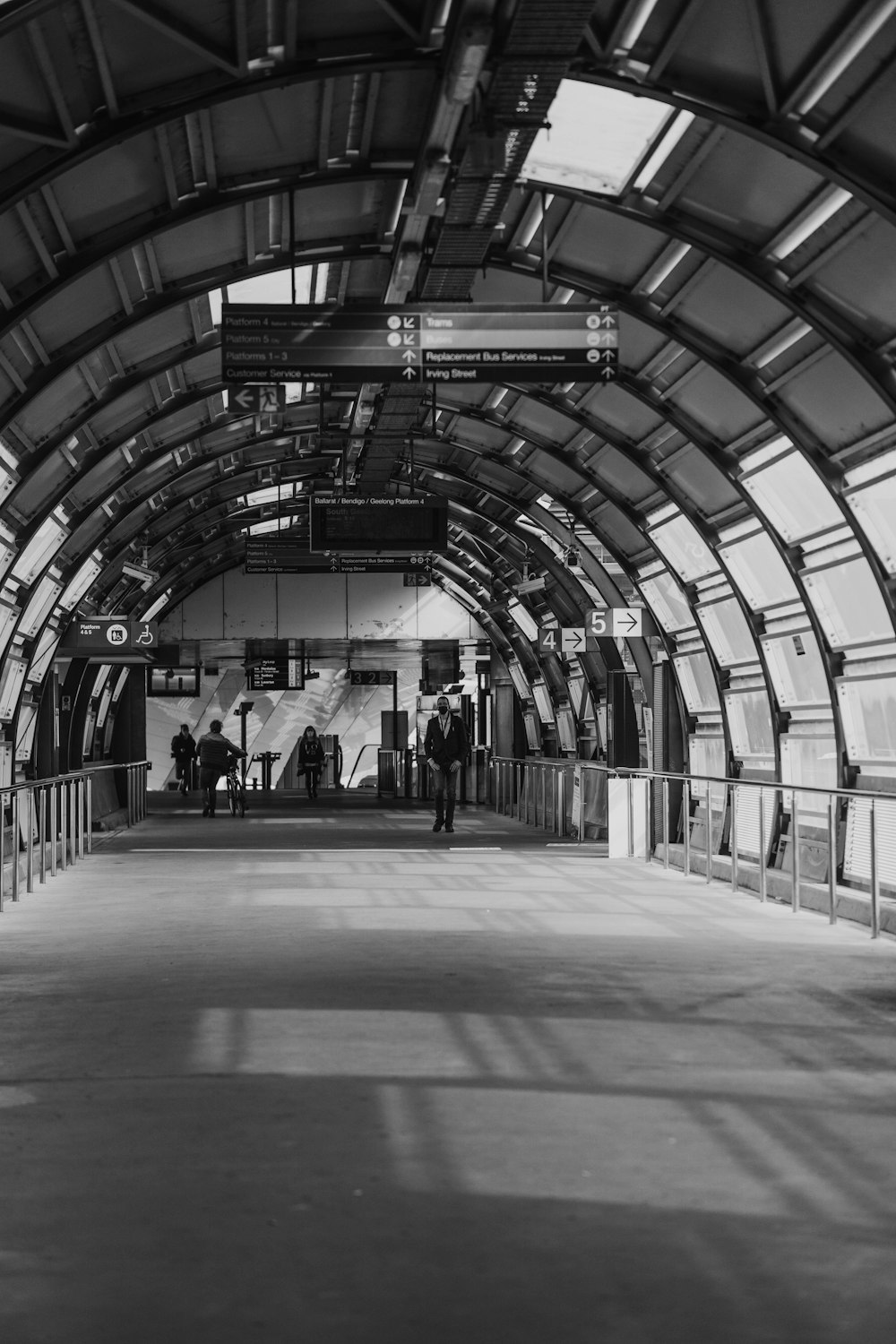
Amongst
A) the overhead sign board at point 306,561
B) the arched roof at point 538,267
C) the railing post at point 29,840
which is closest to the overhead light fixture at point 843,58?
the arched roof at point 538,267

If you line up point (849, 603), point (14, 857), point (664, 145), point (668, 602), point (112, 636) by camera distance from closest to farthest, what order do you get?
point (664, 145)
point (14, 857)
point (849, 603)
point (668, 602)
point (112, 636)

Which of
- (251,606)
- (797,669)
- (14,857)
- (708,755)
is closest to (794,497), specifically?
(797,669)

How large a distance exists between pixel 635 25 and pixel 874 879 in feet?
19.0

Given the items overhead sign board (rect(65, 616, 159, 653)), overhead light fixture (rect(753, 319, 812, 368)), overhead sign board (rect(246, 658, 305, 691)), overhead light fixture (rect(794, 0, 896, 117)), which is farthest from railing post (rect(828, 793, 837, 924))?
overhead sign board (rect(246, 658, 305, 691))

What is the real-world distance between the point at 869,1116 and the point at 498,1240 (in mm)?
1968

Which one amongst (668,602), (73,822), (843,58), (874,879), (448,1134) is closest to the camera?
(448,1134)

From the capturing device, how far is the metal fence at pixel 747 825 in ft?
34.5

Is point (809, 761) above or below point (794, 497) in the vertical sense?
below

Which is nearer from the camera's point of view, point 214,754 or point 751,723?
point 751,723

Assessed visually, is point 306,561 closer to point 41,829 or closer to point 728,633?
point 728,633

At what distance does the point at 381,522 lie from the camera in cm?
1948

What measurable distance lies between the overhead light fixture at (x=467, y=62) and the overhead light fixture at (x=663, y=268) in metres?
3.81

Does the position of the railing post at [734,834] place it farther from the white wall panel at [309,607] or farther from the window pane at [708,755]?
the white wall panel at [309,607]

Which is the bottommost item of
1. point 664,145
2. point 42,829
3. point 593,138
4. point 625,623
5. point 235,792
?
point 235,792
